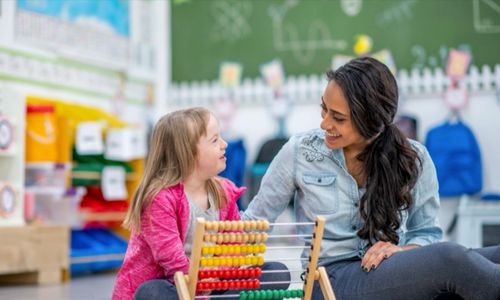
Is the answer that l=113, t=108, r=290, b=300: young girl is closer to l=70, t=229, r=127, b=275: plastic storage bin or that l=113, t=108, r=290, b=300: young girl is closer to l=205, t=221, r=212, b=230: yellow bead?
l=205, t=221, r=212, b=230: yellow bead

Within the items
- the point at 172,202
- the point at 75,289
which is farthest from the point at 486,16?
the point at 172,202

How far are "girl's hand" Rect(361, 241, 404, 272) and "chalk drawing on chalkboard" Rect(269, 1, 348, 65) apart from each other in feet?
16.1

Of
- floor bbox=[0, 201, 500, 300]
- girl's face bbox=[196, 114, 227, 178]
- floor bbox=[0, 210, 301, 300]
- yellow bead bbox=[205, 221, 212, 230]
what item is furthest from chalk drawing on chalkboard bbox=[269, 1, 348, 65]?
yellow bead bbox=[205, 221, 212, 230]

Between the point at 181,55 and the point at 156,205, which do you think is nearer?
the point at 156,205

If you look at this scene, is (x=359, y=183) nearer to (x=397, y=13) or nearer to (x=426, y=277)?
(x=426, y=277)

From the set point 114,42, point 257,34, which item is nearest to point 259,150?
point 257,34

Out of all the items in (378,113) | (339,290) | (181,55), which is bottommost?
(339,290)

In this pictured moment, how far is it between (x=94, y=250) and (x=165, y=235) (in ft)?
11.3

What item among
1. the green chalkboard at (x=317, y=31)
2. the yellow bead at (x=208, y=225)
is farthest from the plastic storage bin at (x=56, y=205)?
the yellow bead at (x=208, y=225)

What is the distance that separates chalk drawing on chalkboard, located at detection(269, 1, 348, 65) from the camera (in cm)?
714

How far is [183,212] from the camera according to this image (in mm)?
2402

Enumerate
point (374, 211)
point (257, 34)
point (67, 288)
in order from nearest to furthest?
point (374, 211)
point (67, 288)
point (257, 34)

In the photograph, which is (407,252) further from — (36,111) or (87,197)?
(87,197)

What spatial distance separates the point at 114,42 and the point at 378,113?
4.78 metres
